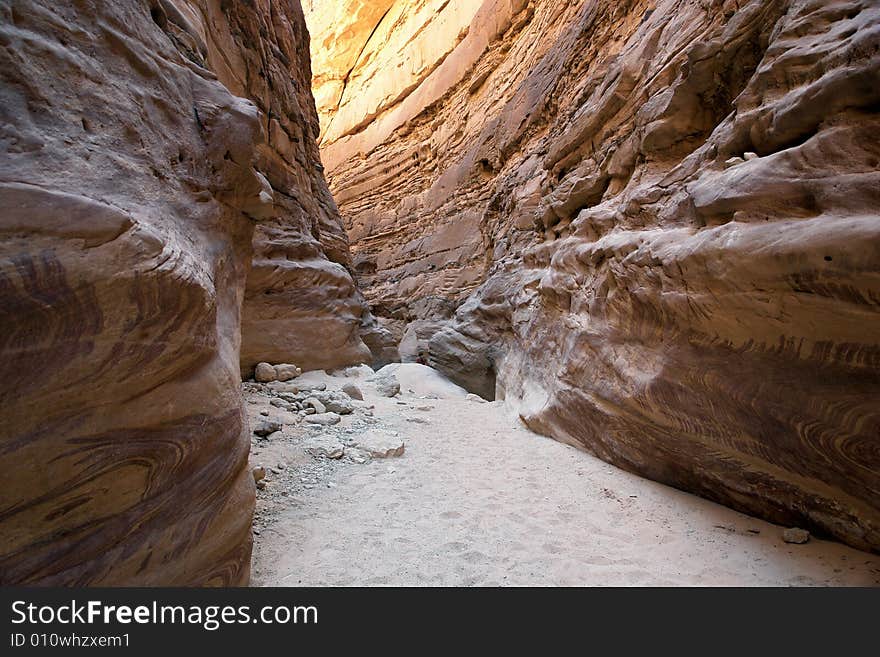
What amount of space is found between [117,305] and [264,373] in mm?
4365

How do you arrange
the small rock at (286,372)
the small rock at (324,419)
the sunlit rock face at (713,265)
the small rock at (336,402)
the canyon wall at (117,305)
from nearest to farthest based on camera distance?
1. the canyon wall at (117,305)
2. the sunlit rock face at (713,265)
3. the small rock at (324,419)
4. the small rock at (336,402)
5. the small rock at (286,372)

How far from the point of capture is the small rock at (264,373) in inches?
215

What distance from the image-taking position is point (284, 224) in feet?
21.9

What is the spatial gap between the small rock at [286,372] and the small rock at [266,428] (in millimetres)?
1938

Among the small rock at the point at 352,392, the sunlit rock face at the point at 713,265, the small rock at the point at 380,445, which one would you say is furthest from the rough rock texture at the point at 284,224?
the sunlit rock face at the point at 713,265

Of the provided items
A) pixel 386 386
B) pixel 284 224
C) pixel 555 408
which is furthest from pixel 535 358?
pixel 284 224

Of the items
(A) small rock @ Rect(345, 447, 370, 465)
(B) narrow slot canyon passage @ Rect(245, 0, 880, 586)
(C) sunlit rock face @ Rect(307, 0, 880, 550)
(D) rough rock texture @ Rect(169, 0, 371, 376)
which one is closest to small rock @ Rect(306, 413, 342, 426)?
(B) narrow slot canyon passage @ Rect(245, 0, 880, 586)

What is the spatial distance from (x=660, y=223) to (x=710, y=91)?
140 cm

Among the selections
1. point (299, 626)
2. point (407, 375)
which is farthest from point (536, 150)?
point (299, 626)

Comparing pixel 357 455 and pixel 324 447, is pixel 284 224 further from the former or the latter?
pixel 357 455

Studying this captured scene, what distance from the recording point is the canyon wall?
1.22m

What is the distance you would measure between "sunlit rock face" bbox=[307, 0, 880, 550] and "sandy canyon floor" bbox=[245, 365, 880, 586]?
0.30 metres

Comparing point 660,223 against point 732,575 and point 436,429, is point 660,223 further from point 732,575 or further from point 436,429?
point 436,429

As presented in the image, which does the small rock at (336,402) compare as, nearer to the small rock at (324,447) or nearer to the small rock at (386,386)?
the small rock at (324,447)
